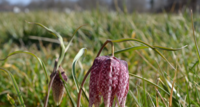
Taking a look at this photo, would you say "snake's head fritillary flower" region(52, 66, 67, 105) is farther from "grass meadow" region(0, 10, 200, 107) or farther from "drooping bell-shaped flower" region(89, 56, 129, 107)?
"drooping bell-shaped flower" region(89, 56, 129, 107)

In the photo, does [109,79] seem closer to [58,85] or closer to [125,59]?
[58,85]

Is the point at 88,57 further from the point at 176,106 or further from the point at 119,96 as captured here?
the point at 119,96

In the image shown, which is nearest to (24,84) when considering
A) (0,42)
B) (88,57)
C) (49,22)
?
(88,57)

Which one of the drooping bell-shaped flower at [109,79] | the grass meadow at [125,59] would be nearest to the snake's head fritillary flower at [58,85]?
the grass meadow at [125,59]

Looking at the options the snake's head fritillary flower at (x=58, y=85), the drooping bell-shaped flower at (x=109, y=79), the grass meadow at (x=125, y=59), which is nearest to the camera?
the drooping bell-shaped flower at (x=109, y=79)

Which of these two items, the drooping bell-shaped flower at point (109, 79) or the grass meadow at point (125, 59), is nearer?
the drooping bell-shaped flower at point (109, 79)

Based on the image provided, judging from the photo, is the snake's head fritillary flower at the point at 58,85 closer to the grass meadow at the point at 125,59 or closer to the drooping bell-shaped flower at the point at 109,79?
the grass meadow at the point at 125,59

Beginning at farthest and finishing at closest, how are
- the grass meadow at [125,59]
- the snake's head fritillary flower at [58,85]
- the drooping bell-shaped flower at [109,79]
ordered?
the grass meadow at [125,59], the snake's head fritillary flower at [58,85], the drooping bell-shaped flower at [109,79]

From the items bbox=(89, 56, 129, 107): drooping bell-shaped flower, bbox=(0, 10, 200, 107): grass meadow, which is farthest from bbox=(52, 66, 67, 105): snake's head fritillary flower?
bbox=(89, 56, 129, 107): drooping bell-shaped flower
